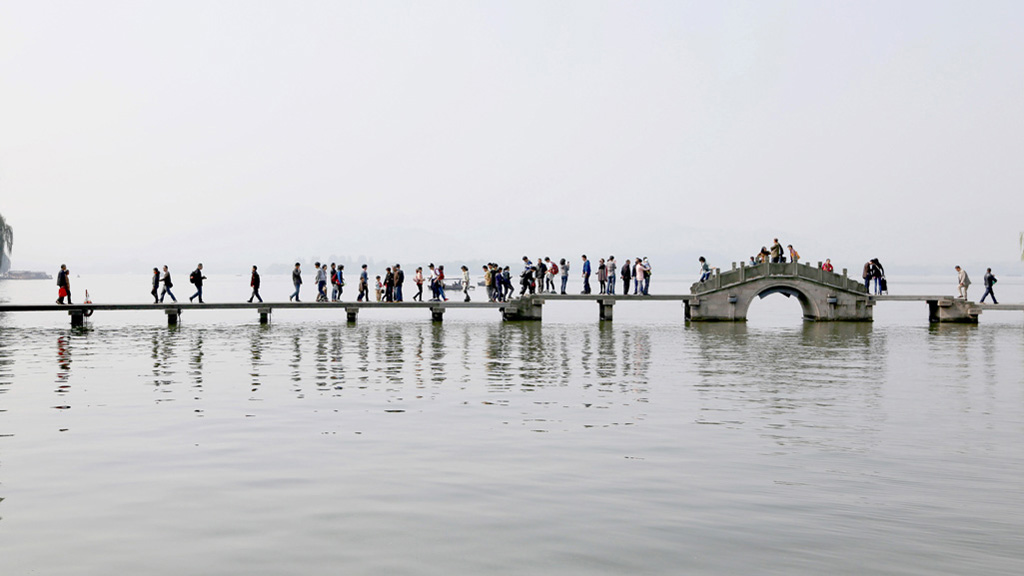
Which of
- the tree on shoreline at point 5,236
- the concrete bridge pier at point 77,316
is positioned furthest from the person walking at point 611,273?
the tree on shoreline at point 5,236

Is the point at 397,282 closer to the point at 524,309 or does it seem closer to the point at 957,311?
the point at 524,309

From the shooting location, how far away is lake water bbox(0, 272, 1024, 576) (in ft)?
25.5

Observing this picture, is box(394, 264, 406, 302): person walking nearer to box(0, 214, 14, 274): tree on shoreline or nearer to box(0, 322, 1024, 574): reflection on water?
box(0, 322, 1024, 574): reflection on water

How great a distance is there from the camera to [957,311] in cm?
4906

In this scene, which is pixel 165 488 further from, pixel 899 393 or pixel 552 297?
Result: pixel 552 297

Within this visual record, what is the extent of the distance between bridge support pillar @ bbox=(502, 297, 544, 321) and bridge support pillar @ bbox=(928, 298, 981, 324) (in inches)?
891

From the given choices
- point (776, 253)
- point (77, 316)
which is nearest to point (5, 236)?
point (77, 316)

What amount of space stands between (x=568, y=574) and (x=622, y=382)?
14.2m

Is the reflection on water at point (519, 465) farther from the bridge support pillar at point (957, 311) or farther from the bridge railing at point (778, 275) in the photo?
the bridge support pillar at point (957, 311)

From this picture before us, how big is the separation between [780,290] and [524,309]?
1404cm

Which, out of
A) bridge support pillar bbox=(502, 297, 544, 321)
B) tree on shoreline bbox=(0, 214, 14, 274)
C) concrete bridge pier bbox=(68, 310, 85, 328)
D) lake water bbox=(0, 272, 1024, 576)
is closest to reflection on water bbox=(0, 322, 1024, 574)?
lake water bbox=(0, 272, 1024, 576)

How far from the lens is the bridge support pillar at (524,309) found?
49000mm

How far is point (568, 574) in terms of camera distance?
7172 millimetres

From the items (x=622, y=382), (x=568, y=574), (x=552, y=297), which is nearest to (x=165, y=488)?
(x=568, y=574)
